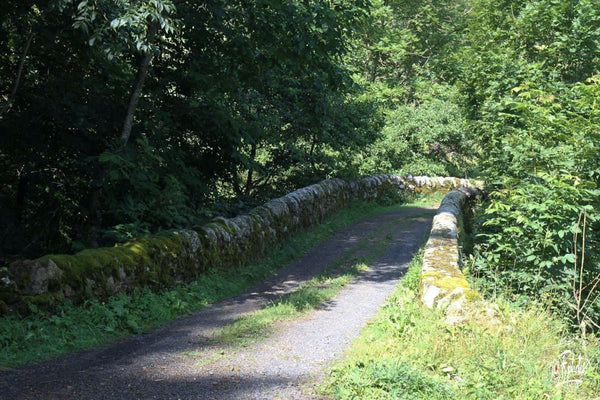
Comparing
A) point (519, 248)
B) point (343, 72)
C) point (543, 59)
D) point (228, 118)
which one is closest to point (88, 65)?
point (228, 118)

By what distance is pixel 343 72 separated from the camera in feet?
33.4

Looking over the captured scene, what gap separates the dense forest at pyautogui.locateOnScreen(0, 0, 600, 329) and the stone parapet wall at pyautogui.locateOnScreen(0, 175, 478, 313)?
0.74m

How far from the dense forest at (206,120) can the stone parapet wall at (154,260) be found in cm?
74

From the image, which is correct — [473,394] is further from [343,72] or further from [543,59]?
[543,59]

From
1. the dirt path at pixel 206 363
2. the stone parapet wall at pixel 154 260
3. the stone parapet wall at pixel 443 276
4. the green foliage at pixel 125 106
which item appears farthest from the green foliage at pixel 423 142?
the dirt path at pixel 206 363

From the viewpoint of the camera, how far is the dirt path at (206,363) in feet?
14.4

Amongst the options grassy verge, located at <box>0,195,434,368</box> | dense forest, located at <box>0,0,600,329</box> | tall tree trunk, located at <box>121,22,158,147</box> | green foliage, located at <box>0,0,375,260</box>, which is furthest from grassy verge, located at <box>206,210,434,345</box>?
tall tree trunk, located at <box>121,22,158,147</box>

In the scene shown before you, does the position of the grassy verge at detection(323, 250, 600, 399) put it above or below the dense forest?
below

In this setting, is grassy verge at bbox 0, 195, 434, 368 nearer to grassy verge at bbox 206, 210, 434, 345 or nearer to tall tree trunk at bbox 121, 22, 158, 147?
grassy verge at bbox 206, 210, 434, 345

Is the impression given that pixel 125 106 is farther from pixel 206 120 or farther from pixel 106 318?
pixel 106 318

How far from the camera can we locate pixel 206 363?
513 cm

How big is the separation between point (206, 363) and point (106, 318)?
1638 mm

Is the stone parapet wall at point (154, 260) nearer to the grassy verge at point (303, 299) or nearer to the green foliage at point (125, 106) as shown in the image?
the green foliage at point (125, 106)

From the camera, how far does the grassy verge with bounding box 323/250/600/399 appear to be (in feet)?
13.7
